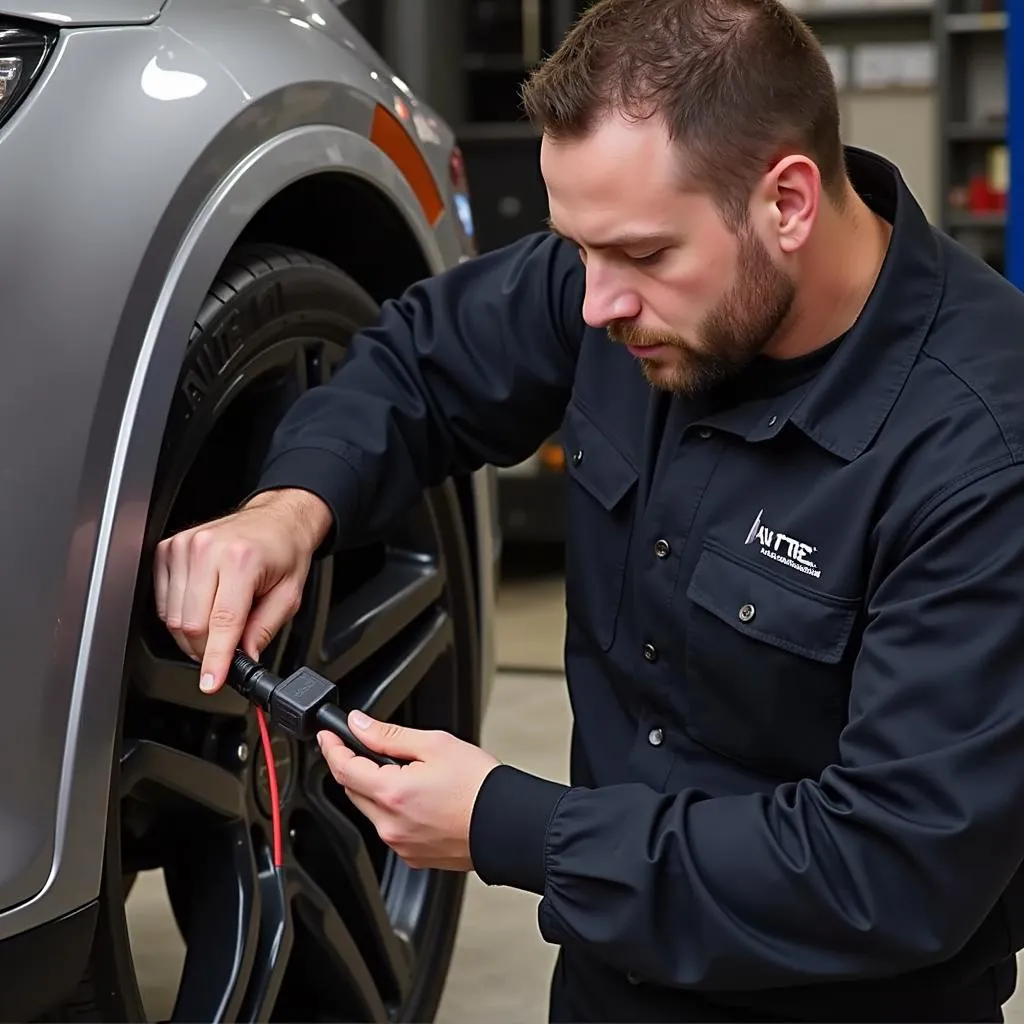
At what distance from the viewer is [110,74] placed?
1.31m

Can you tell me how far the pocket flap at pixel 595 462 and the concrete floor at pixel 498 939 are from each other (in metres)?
0.69

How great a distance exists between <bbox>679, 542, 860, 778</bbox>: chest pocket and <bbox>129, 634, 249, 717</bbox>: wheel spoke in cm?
41

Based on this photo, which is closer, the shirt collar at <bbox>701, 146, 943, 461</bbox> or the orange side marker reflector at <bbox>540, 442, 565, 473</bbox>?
the shirt collar at <bbox>701, 146, 943, 461</bbox>

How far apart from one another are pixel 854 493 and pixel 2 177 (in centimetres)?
69

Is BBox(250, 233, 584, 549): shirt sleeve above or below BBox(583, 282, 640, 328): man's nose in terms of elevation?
below

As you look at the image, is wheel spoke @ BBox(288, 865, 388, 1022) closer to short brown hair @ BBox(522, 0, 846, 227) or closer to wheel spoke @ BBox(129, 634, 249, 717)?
wheel spoke @ BBox(129, 634, 249, 717)

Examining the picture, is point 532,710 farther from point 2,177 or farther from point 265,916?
point 2,177

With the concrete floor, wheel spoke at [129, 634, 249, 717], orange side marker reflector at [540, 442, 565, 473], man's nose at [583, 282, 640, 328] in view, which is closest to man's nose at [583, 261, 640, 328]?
man's nose at [583, 282, 640, 328]

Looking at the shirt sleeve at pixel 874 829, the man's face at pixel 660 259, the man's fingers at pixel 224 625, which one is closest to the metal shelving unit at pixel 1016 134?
the man's face at pixel 660 259

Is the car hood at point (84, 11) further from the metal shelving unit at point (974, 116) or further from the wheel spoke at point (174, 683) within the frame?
the metal shelving unit at point (974, 116)

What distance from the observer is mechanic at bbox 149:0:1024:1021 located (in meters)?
1.22

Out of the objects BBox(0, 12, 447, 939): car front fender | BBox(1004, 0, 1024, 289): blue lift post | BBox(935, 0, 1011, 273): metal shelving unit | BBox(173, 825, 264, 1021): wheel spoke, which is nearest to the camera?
BBox(0, 12, 447, 939): car front fender

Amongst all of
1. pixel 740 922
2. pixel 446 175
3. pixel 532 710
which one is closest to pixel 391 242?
pixel 446 175

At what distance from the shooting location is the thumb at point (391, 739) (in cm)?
131
